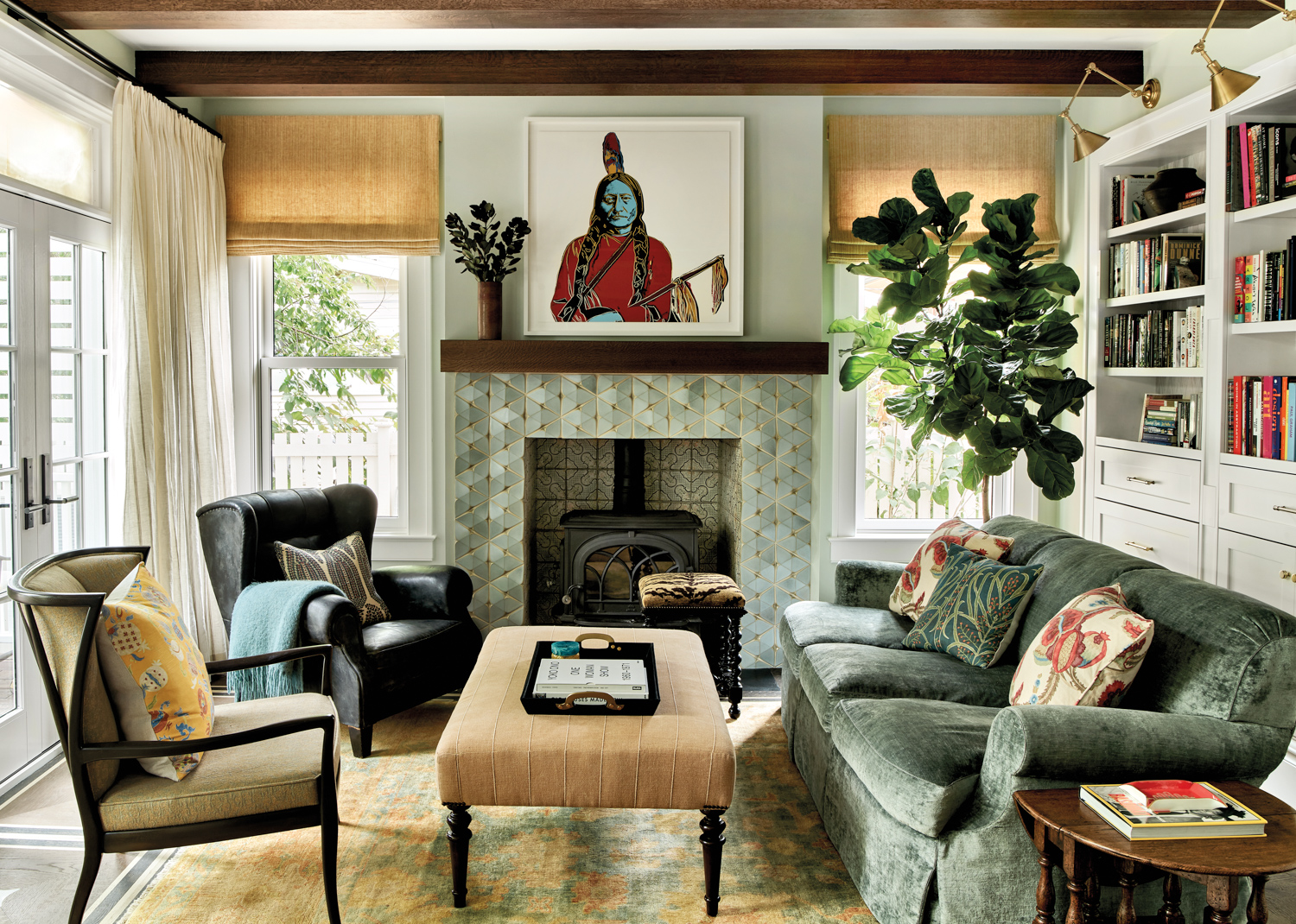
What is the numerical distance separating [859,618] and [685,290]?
5.65 feet

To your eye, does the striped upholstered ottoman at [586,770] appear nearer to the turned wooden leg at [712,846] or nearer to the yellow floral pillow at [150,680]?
the turned wooden leg at [712,846]

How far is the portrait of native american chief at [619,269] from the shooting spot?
13.3 ft

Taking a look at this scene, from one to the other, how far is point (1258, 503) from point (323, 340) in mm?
3929

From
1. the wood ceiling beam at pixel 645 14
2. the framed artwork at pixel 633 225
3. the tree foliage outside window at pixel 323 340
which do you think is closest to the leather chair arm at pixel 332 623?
the tree foliage outside window at pixel 323 340

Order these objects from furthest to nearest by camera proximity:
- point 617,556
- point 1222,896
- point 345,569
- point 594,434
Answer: point 617,556 → point 594,434 → point 345,569 → point 1222,896

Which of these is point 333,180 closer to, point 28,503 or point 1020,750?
point 28,503

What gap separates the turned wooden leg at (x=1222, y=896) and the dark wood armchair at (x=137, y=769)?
5.77ft

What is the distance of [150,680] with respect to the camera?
6.37ft

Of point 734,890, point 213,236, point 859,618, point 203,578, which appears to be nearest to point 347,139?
point 213,236

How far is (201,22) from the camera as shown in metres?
3.01

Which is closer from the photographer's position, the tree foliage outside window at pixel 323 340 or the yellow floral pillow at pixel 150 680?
the yellow floral pillow at pixel 150 680

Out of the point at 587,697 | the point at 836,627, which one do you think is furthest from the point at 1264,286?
the point at 587,697

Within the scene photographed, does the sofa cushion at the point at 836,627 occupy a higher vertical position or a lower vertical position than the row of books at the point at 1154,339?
lower

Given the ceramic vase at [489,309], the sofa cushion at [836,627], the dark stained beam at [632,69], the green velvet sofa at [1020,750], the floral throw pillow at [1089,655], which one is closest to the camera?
the green velvet sofa at [1020,750]
